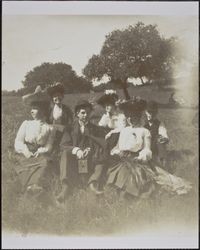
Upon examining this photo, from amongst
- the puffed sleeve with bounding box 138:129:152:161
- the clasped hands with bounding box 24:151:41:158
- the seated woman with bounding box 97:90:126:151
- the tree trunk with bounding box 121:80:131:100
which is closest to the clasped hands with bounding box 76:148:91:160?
the seated woman with bounding box 97:90:126:151

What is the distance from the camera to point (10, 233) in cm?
352

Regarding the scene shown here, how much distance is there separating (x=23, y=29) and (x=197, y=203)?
2136 mm

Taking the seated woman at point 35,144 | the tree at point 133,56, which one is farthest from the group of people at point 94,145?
the tree at point 133,56

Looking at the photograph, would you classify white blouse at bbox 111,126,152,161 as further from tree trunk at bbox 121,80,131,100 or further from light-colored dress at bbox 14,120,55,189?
light-colored dress at bbox 14,120,55,189

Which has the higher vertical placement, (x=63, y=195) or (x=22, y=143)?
(x=22, y=143)

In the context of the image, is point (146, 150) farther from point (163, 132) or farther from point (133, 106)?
point (133, 106)

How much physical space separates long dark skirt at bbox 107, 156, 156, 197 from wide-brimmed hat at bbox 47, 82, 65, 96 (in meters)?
0.80

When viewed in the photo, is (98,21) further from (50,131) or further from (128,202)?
(128,202)

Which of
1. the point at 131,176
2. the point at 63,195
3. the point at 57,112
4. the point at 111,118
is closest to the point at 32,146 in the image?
the point at 57,112

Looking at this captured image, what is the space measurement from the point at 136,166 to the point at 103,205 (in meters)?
0.44

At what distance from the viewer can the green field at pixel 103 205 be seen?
3498mm

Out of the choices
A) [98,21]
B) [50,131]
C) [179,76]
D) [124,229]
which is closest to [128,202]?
[124,229]

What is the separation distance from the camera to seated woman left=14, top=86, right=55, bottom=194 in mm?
3557

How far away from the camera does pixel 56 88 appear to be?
361cm
